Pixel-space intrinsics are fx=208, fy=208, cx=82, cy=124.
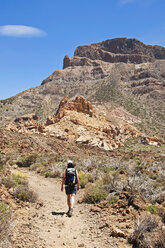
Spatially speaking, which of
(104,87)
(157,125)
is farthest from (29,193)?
(104,87)

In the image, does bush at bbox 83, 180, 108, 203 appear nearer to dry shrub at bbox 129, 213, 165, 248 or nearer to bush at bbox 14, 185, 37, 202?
bush at bbox 14, 185, 37, 202

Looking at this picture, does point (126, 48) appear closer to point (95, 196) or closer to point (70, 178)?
point (95, 196)

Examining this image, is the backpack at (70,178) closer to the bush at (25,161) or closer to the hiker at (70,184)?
the hiker at (70,184)

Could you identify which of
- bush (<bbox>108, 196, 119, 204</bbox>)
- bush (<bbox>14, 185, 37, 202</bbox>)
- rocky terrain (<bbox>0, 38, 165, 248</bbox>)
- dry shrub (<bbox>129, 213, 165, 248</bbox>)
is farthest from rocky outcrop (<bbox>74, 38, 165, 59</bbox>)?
dry shrub (<bbox>129, 213, 165, 248</bbox>)

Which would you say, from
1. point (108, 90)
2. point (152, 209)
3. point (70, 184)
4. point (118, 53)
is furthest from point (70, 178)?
point (118, 53)

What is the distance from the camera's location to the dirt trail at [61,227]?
4480mm

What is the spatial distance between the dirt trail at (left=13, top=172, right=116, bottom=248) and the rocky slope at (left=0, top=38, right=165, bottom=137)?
50.9 metres

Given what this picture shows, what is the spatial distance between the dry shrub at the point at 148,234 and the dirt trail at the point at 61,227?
1.98 feet

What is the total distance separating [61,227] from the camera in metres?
5.25

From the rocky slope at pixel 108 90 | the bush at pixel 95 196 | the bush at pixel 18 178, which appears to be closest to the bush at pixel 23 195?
the bush at pixel 18 178

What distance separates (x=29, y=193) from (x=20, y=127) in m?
23.9

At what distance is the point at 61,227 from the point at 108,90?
293ft

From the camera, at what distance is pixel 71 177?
21.4 ft

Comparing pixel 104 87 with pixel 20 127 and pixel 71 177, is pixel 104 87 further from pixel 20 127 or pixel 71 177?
pixel 71 177
